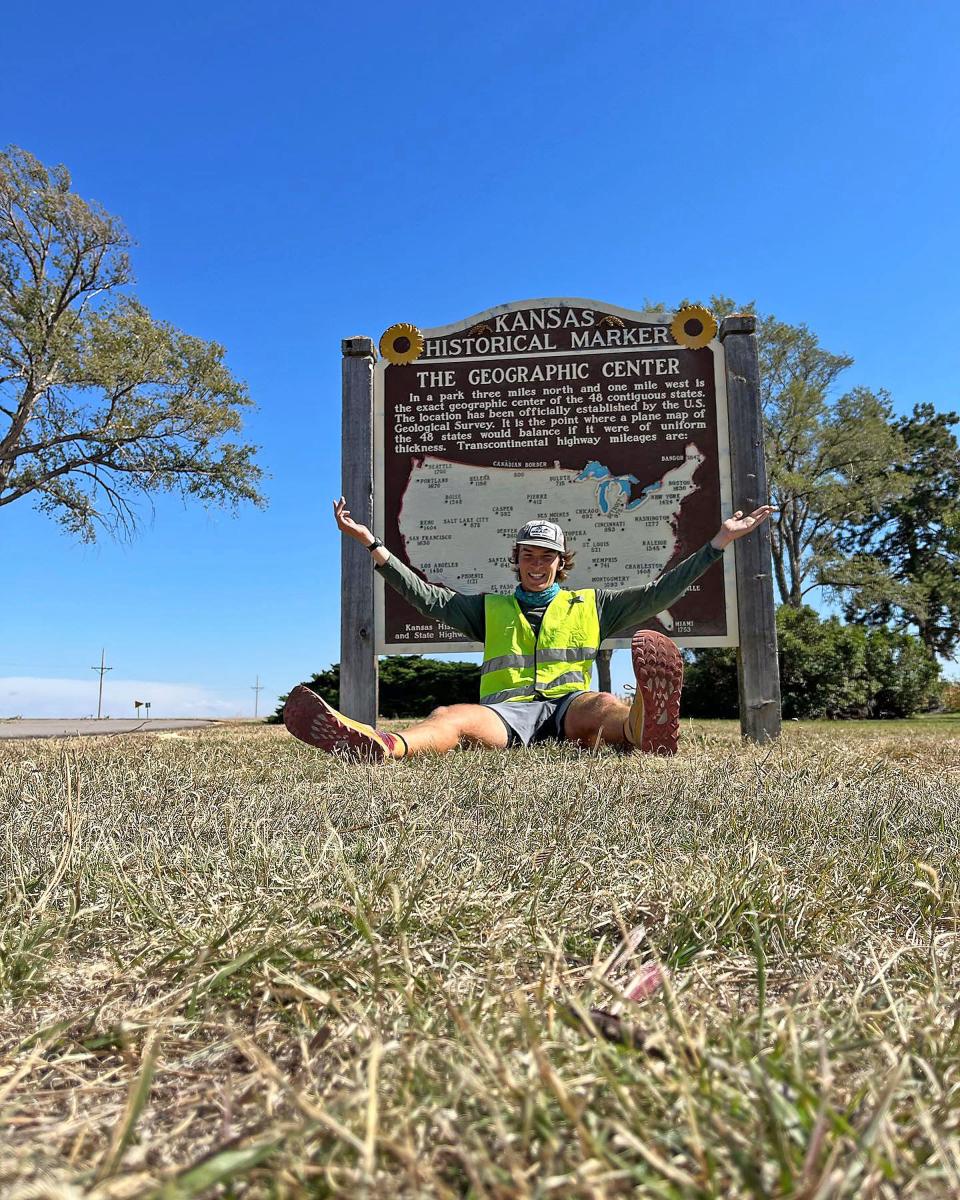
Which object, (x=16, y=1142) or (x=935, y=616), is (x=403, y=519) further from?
(x=935, y=616)

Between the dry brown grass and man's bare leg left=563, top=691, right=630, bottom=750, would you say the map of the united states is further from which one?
the dry brown grass

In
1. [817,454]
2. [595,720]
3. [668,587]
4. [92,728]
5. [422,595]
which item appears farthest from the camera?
[817,454]

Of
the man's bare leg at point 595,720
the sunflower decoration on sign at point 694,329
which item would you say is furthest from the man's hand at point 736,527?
the sunflower decoration on sign at point 694,329

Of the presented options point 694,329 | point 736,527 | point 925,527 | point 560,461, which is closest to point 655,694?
point 736,527

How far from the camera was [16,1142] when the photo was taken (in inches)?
26.7

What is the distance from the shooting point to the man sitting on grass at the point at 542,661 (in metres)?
3.79

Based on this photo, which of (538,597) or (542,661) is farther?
(538,597)

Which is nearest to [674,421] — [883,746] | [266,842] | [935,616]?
[883,746]

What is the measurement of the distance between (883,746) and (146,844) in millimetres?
4803

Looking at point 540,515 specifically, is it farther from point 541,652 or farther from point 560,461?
point 541,652

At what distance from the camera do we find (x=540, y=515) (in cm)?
655

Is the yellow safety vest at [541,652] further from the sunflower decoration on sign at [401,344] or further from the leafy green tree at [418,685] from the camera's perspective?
the leafy green tree at [418,685]

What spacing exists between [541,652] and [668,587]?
89cm

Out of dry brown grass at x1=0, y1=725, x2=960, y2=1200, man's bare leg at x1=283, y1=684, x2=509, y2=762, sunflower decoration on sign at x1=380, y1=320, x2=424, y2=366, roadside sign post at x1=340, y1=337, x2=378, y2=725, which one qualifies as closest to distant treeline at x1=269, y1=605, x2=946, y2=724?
roadside sign post at x1=340, y1=337, x2=378, y2=725
